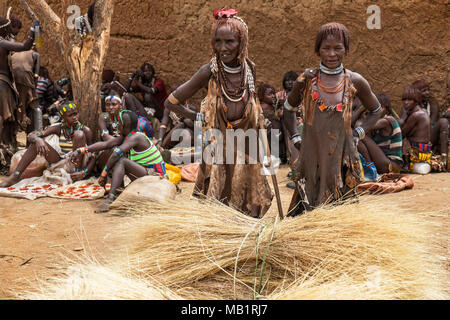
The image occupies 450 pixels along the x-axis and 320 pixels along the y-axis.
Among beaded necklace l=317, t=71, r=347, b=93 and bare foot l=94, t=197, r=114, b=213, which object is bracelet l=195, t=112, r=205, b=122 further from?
bare foot l=94, t=197, r=114, b=213

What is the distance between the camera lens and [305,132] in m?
3.22

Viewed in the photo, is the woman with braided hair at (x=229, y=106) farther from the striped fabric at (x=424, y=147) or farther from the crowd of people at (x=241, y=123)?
the striped fabric at (x=424, y=147)

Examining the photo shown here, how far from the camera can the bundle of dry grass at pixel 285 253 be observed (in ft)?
7.65

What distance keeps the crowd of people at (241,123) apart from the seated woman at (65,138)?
0.01m

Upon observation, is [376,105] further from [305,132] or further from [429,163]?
[429,163]

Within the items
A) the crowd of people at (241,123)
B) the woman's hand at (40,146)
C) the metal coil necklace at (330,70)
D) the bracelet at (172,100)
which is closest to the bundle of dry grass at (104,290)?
the crowd of people at (241,123)

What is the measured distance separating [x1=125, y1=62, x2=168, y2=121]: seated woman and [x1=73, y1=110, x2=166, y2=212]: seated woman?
337cm

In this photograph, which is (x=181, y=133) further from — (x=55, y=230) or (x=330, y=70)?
(x=330, y=70)

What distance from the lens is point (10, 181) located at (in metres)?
5.32

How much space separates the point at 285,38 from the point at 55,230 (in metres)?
5.01

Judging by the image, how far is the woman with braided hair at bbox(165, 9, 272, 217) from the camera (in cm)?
311

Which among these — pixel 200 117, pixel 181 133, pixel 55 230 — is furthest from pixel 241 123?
pixel 181 133

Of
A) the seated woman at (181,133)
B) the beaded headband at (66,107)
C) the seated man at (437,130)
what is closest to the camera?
the beaded headband at (66,107)
